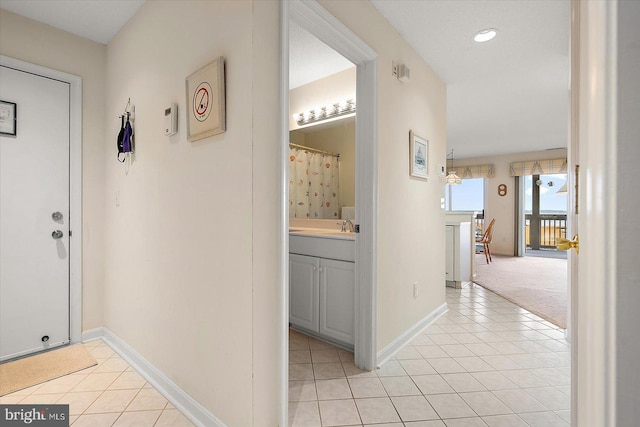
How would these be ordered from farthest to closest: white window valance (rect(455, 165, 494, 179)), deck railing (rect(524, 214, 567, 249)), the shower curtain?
deck railing (rect(524, 214, 567, 249))
white window valance (rect(455, 165, 494, 179))
the shower curtain

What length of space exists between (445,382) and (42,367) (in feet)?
8.53

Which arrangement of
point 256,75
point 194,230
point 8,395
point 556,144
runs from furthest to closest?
1. point 556,144
2. point 8,395
3. point 194,230
4. point 256,75

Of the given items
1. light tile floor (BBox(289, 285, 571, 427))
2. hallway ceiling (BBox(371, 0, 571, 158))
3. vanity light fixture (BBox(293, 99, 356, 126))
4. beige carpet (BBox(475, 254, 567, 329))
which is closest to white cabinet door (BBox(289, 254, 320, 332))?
light tile floor (BBox(289, 285, 571, 427))

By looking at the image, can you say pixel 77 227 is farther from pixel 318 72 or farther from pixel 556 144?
pixel 556 144

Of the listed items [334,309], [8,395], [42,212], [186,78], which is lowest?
[8,395]

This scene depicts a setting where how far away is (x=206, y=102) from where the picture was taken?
4.92 feet

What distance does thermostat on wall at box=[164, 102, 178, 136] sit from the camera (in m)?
1.71

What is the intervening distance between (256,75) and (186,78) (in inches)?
21.9

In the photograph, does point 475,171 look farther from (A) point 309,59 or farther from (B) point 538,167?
(A) point 309,59

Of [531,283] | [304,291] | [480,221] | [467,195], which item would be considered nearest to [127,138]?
[304,291]

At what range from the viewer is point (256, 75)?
130cm

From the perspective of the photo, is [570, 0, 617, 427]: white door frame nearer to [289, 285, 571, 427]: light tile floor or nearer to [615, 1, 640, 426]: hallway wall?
[615, 1, 640, 426]: hallway wall

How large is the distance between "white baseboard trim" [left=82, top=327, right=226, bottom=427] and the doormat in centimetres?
16

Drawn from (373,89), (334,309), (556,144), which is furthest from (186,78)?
(556,144)
